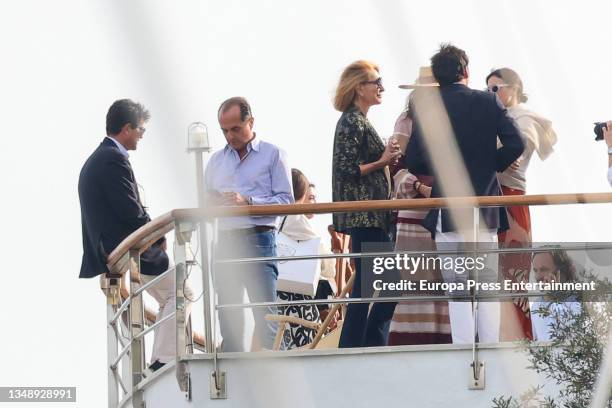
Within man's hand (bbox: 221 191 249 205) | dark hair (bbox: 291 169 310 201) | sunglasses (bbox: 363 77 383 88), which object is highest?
sunglasses (bbox: 363 77 383 88)

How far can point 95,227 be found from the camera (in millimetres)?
11977

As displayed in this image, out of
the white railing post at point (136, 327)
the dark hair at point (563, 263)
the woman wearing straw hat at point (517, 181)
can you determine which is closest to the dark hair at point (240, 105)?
the white railing post at point (136, 327)

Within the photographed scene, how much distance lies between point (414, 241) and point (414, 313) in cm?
43

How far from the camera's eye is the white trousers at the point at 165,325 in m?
11.8

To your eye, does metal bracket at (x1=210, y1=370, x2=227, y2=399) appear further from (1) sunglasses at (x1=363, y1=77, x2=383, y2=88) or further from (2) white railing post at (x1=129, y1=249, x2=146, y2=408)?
(1) sunglasses at (x1=363, y1=77, x2=383, y2=88)

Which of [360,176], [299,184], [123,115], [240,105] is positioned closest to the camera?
[360,176]

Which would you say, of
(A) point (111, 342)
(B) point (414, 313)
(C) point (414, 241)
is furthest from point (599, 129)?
(A) point (111, 342)

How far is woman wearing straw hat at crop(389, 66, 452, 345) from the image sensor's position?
38.0 ft

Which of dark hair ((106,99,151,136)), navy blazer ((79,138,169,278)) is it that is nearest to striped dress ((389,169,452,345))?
navy blazer ((79,138,169,278))

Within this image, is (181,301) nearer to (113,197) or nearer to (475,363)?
(113,197)

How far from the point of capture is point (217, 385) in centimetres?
1138

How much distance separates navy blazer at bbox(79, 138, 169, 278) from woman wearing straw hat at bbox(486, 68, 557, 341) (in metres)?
2.01

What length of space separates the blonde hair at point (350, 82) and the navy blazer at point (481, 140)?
54 centimetres

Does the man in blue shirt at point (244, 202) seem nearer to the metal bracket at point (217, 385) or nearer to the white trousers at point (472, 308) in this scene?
the metal bracket at point (217, 385)
